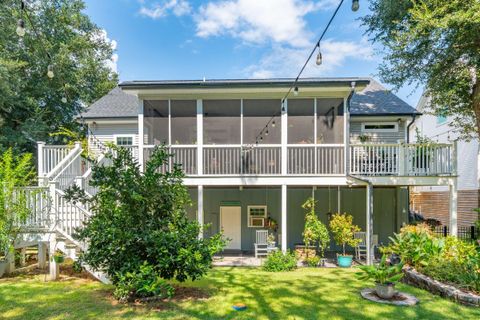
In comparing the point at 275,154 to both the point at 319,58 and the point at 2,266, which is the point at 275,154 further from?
the point at 2,266

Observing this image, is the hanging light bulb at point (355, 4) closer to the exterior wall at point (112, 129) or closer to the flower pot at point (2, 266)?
the flower pot at point (2, 266)

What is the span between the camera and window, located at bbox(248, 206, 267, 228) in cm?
1180

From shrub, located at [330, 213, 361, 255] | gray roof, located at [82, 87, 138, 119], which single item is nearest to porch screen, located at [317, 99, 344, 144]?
shrub, located at [330, 213, 361, 255]

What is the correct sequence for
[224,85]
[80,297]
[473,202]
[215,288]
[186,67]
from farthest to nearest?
1. [186,67]
2. [473,202]
3. [224,85]
4. [215,288]
5. [80,297]

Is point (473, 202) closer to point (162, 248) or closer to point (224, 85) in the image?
point (224, 85)

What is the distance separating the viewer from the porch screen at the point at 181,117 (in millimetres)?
10227

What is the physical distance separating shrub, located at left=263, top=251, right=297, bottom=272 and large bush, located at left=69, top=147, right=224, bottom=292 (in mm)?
3039

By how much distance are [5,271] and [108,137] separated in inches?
249

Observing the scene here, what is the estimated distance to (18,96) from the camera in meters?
15.5

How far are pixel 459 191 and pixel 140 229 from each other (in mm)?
16648

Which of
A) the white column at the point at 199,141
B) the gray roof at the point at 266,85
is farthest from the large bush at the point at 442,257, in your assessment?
the white column at the point at 199,141

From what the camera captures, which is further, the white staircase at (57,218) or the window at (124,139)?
the window at (124,139)

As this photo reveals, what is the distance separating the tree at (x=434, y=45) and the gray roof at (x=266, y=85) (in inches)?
41.4

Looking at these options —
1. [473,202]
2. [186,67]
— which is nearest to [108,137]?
[186,67]
